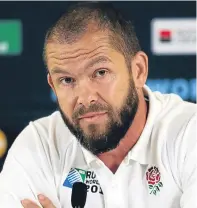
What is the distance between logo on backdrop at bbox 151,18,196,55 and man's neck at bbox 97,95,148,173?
1.33 metres

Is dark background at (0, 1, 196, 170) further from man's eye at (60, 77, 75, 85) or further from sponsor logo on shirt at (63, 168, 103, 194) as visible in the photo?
man's eye at (60, 77, 75, 85)

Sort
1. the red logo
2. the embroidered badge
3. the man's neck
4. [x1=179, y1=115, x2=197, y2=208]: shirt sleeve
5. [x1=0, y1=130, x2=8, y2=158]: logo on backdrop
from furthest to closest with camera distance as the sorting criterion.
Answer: the red logo, [x1=0, y1=130, x2=8, y2=158]: logo on backdrop, the man's neck, the embroidered badge, [x1=179, y1=115, x2=197, y2=208]: shirt sleeve

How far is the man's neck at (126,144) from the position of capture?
1.94 m

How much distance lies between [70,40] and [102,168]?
0.45 m

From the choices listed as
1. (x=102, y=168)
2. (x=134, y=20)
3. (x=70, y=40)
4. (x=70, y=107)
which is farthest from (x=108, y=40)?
(x=134, y=20)

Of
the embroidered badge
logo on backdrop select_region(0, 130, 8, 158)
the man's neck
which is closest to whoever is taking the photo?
the embroidered badge

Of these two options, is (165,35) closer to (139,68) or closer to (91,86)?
(139,68)

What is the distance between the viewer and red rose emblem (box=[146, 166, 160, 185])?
71.4 inches

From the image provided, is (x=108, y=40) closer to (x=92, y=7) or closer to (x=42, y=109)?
(x=92, y=7)

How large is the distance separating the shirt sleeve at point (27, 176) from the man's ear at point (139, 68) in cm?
38

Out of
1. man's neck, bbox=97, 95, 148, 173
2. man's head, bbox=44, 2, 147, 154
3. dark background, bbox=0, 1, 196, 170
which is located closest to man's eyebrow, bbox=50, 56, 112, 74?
man's head, bbox=44, 2, 147, 154

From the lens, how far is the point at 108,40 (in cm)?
176

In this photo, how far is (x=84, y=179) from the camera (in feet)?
6.26

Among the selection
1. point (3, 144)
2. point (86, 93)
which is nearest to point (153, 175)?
point (86, 93)
